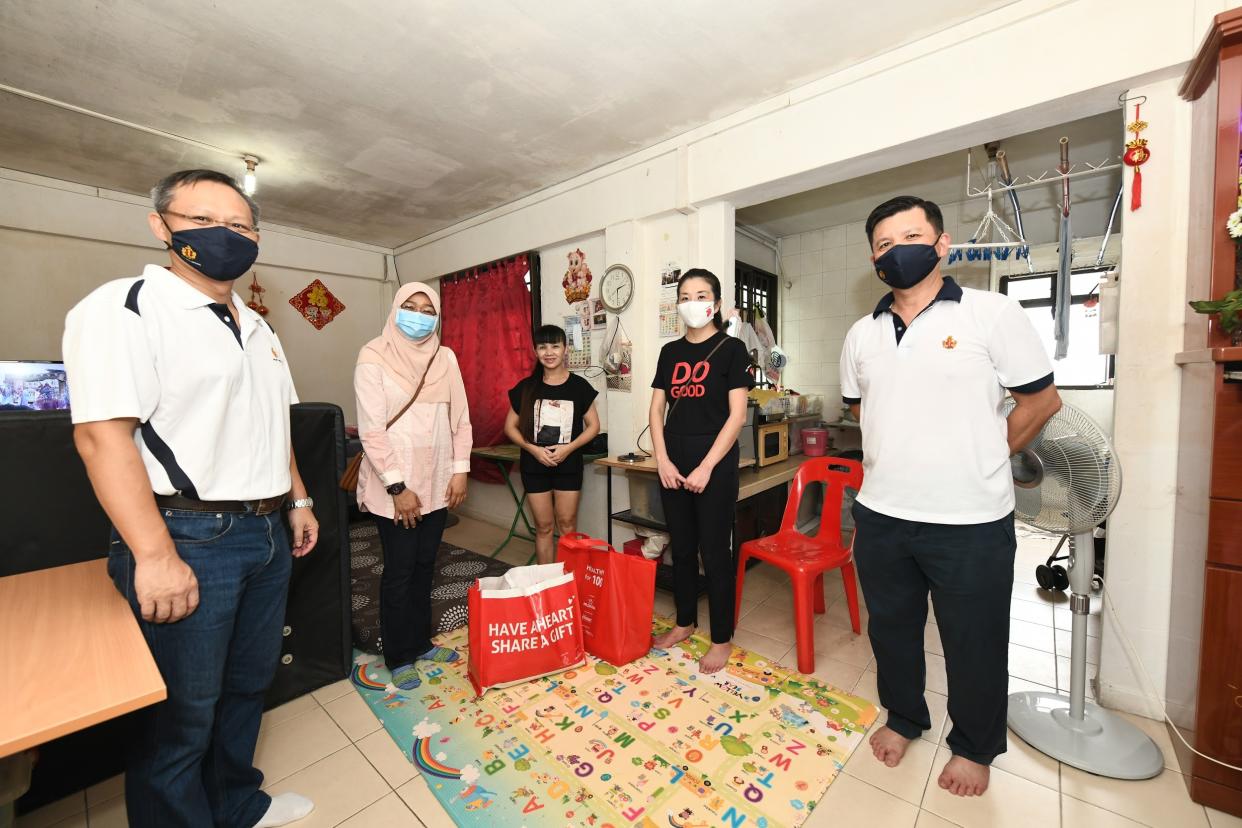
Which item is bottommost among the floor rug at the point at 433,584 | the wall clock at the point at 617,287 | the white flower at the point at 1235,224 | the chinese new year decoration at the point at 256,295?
the floor rug at the point at 433,584

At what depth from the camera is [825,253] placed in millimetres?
4906

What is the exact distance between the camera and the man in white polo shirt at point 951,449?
141 centimetres

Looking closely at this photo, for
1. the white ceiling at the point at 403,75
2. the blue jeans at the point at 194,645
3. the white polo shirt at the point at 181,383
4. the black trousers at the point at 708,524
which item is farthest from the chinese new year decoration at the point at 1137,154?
the blue jeans at the point at 194,645

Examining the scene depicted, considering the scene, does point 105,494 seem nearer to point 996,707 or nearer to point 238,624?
point 238,624

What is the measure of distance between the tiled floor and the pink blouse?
80 centimetres

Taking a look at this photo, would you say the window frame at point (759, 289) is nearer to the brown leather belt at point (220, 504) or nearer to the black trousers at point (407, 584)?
the black trousers at point (407, 584)

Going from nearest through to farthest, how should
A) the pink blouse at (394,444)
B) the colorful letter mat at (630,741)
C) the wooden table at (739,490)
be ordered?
the colorful letter mat at (630,741)
the pink blouse at (394,444)
the wooden table at (739,490)

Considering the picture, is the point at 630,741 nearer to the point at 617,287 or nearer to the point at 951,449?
the point at 951,449

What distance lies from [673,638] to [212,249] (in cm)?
219

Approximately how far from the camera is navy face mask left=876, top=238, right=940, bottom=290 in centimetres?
144

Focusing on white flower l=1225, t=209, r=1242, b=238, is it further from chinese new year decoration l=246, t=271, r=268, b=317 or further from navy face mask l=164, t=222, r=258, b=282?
chinese new year decoration l=246, t=271, r=268, b=317

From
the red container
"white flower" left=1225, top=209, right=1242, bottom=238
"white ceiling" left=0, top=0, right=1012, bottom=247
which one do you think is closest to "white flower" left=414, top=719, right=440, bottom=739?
"white ceiling" left=0, top=0, right=1012, bottom=247

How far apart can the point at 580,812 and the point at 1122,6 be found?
3222 millimetres

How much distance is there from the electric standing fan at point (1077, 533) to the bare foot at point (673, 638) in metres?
1.23
